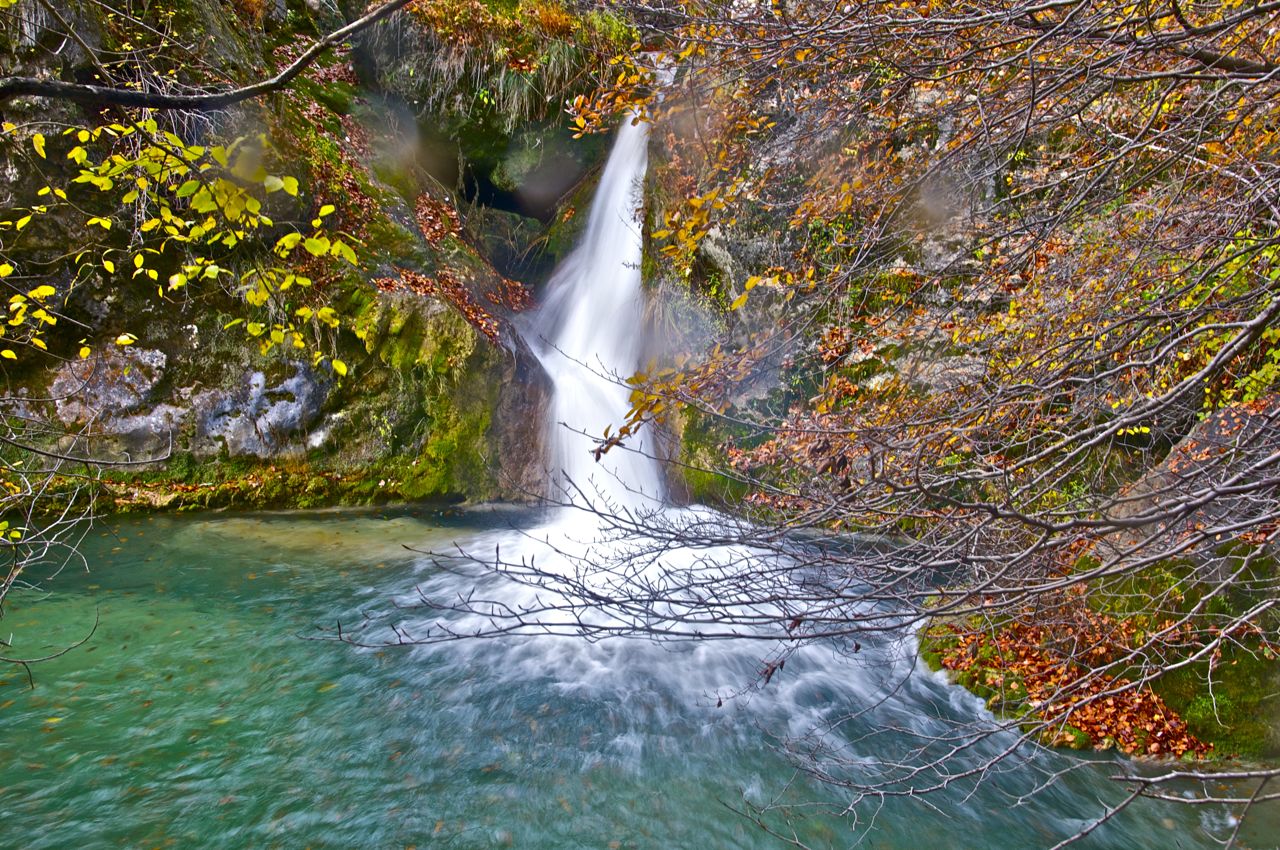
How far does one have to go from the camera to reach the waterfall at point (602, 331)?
8.61 meters

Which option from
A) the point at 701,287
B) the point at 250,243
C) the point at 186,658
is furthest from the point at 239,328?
the point at 701,287

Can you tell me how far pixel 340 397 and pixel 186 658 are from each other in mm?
4029

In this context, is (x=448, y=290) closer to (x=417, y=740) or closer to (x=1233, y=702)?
(x=417, y=740)

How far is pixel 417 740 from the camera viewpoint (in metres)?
3.64

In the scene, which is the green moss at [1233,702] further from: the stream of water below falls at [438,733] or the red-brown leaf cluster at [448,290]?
the red-brown leaf cluster at [448,290]

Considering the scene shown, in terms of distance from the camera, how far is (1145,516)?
149cm

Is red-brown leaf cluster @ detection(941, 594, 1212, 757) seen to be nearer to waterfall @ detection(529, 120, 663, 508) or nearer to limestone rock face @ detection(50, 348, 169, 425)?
waterfall @ detection(529, 120, 663, 508)

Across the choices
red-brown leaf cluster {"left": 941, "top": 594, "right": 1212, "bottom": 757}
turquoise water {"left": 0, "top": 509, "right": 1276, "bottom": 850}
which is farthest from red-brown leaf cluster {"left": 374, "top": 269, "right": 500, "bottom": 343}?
red-brown leaf cluster {"left": 941, "top": 594, "right": 1212, "bottom": 757}

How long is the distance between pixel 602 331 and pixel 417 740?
24.1 feet

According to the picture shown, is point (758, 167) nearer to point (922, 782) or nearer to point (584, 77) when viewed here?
point (584, 77)

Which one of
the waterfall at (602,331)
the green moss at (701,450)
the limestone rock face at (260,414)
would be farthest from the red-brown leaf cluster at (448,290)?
the green moss at (701,450)

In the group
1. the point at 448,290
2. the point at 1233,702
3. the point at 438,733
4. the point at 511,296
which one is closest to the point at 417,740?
the point at 438,733

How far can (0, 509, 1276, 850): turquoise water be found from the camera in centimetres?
304

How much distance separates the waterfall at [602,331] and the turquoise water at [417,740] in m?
3.71
